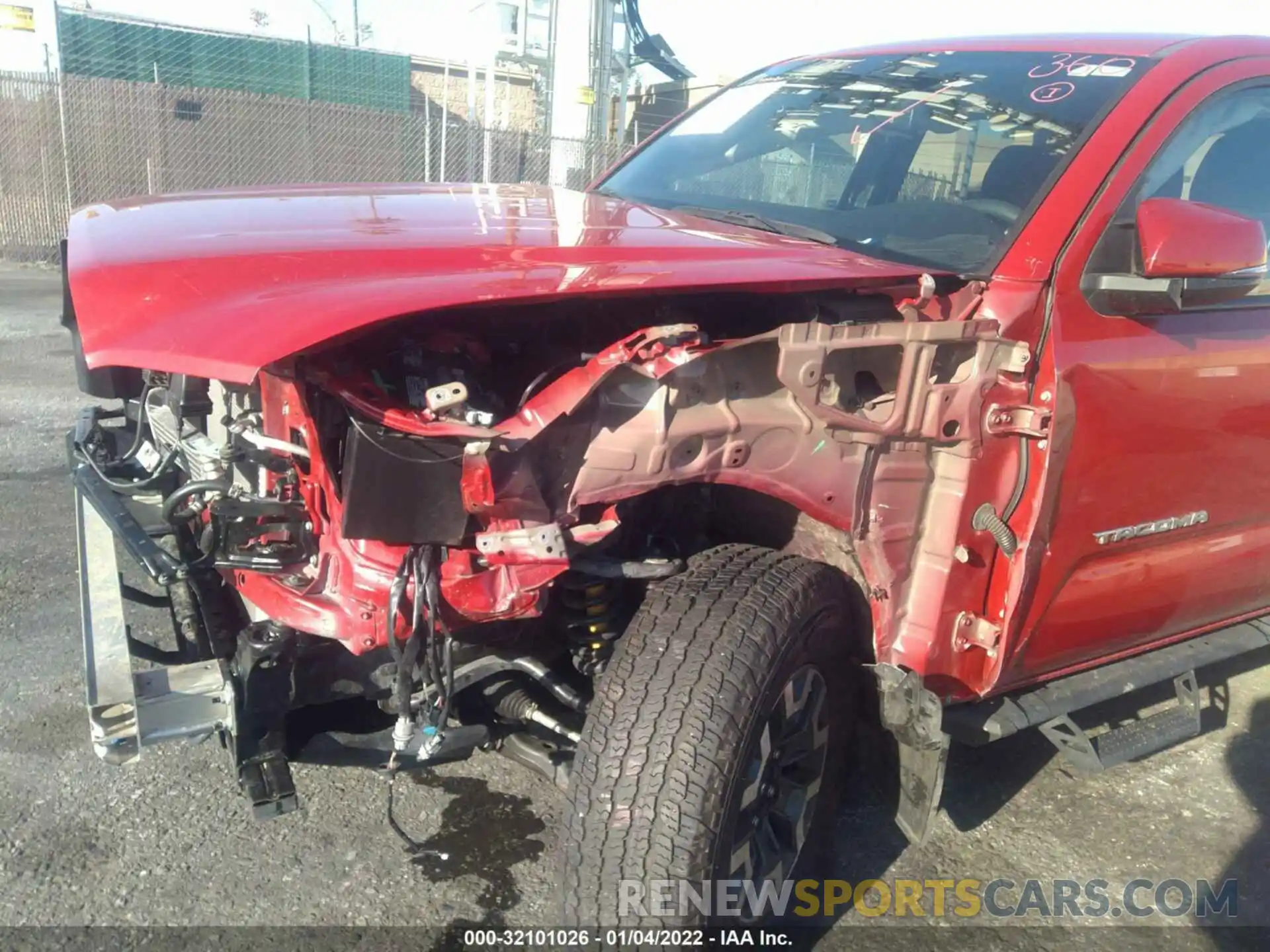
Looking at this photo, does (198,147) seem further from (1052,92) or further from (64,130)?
(1052,92)

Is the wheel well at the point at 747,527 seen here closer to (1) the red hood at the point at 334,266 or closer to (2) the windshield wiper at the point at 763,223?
(1) the red hood at the point at 334,266

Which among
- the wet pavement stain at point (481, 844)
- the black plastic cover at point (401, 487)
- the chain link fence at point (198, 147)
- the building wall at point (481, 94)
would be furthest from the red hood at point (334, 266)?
the building wall at point (481, 94)

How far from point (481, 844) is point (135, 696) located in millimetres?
1125

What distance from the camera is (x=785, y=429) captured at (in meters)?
2.16

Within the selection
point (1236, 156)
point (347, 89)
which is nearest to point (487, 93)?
point (347, 89)

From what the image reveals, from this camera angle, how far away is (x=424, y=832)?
2826 mm

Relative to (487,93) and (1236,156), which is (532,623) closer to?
(1236,156)

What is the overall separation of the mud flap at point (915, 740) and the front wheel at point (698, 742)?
0.54ft

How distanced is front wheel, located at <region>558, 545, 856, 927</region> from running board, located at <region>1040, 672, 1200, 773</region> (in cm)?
87

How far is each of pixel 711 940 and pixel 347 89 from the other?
73.9 ft

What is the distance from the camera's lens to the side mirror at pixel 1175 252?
2.31m

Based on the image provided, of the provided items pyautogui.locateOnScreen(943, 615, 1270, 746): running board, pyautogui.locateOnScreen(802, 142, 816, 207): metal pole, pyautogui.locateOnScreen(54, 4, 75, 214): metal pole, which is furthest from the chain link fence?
pyautogui.locateOnScreen(943, 615, 1270, 746): running board

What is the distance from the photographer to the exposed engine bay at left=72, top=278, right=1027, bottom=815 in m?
1.94

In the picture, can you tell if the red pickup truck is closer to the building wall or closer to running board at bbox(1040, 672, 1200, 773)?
running board at bbox(1040, 672, 1200, 773)
